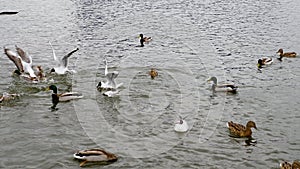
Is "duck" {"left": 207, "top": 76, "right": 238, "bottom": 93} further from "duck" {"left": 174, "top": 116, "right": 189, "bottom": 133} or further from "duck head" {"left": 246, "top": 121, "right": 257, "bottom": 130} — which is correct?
"duck" {"left": 174, "top": 116, "right": 189, "bottom": 133}

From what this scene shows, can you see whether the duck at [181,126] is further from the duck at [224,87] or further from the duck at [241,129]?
the duck at [224,87]

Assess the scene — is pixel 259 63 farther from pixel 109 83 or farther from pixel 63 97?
pixel 63 97

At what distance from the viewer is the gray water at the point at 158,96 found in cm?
1102

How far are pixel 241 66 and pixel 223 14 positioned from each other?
1501cm

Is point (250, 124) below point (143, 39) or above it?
below

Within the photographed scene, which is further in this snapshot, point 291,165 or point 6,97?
point 6,97

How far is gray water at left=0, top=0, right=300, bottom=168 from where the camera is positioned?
36.1 feet

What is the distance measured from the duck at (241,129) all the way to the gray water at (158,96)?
23 cm

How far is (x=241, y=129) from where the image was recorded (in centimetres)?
1183

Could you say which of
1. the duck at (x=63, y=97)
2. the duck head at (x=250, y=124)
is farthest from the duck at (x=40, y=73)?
the duck head at (x=250, y=124)

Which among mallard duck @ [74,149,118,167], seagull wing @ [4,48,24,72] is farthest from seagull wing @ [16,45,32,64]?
mallard duck @ [74,149,118,167]

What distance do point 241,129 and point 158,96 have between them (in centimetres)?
425

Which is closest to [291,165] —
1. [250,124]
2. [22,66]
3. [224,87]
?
[250,124]

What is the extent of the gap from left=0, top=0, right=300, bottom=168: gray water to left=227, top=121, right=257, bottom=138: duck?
23cm
